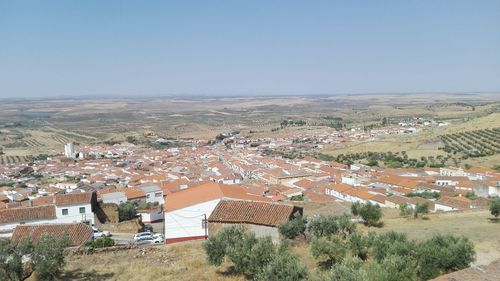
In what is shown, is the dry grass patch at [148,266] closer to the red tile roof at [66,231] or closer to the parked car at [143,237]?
the red tile roof at [66,231]

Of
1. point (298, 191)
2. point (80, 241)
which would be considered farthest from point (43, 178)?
point (80, 241)

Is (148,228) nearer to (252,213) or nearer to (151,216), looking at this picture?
(151,216)

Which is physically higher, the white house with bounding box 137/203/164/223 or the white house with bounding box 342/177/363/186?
the white house with bounding box 137/203/164/223

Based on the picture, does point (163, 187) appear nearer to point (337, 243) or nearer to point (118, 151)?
point (337, 243)

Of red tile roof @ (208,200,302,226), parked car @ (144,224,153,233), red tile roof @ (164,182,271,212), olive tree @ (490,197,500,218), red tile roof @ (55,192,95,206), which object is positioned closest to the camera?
red tile roof @ (208,200,302,226)

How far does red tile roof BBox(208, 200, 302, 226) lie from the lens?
79.5 ft

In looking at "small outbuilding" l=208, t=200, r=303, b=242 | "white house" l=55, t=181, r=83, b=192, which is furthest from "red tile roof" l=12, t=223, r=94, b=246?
"white house" l=55, t=181, r=83, b=192

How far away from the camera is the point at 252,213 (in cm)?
2488

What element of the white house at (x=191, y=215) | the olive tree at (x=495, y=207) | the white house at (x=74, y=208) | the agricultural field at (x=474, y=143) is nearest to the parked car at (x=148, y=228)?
the white house at (x=74, y=208)

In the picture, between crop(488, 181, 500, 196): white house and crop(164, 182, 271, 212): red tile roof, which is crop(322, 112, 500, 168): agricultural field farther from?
crop(164, 182, 271, 212): red tile roof

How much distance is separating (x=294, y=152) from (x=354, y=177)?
50.8 m

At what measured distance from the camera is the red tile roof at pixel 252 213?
79.5 ft

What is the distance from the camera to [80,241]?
25078 millimetres

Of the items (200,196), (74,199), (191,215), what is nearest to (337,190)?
(200,196)
